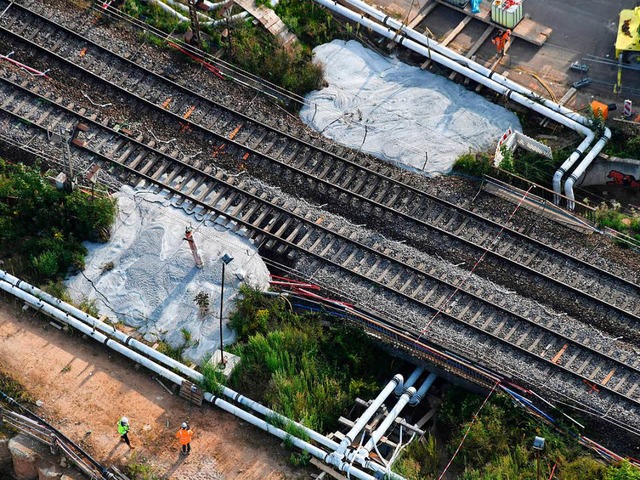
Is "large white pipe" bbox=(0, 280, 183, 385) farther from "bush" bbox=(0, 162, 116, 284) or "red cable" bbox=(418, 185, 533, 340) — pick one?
"red cable" bbox=(418, 185, 533, 340)

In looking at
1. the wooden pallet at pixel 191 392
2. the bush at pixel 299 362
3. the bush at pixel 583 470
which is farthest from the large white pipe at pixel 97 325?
the bush at pixel 583 470

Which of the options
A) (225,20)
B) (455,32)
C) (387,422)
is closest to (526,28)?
(455,32)

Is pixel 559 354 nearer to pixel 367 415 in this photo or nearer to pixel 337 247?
pixel 367 415

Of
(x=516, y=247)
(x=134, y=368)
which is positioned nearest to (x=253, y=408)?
(x=134, y=368)

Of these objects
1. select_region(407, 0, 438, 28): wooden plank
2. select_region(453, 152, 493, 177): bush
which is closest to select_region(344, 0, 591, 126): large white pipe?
select_region(407, 0, 438, 28): wooden plank

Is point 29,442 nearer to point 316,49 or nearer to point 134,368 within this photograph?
point 134,368
